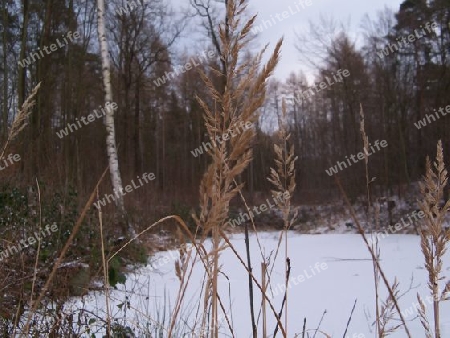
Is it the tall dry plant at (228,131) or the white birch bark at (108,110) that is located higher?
the white birch bark at (108,110)

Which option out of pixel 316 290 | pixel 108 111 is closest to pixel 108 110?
pixel 108 111

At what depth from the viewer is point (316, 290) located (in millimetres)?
4938

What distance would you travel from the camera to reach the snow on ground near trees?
11.2 ft

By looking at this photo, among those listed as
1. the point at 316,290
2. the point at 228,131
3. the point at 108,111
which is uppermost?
the point at 108,111

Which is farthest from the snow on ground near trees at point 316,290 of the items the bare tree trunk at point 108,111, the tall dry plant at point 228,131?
the bare tree trunk at point 108,111

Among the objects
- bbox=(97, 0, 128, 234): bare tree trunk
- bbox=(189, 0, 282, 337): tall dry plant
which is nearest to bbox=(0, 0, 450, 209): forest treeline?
bbox=(97, 0, 128, 234): bare tree trunk

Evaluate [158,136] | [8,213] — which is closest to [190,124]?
[158,136]

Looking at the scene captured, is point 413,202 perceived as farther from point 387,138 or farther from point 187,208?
point 187,208

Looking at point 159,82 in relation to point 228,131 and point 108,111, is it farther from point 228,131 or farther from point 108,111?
point 228,131

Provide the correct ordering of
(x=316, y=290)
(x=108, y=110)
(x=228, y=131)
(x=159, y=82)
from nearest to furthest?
(x=228, y=131)
(x=316, y=290)
(x=108, y=110)
(x=159, y=82)

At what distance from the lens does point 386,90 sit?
1597 centimetres

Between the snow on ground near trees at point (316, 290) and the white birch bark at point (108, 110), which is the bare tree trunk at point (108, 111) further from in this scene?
the snow on ground near trees at point (316, 290)

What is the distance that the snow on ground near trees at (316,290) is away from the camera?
3.41m

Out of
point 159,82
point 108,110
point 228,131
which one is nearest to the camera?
point 228,131
